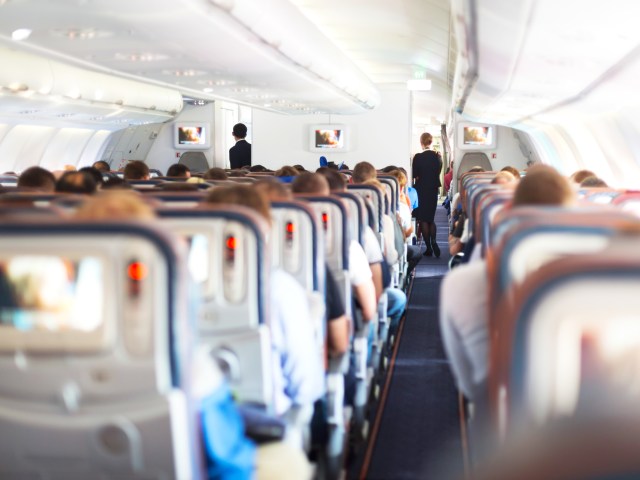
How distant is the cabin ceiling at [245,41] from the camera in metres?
6.64

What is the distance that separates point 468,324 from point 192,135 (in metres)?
25.5

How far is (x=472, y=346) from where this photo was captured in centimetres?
357

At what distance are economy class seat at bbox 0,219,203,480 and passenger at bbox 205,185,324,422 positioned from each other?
1291 millimetres

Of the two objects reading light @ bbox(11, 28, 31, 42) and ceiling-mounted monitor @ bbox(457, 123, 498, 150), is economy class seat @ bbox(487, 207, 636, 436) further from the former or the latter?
ceiling-mounted monitor @ bbox(457, 123, 498, 150)

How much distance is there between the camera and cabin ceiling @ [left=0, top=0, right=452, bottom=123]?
6637mm

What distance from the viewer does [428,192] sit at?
52.1 ft

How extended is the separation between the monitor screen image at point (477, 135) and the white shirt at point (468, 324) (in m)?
21.8

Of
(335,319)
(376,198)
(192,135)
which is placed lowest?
(335,319)

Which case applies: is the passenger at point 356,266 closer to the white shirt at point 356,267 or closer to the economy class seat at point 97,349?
the white shirt at point 356,267

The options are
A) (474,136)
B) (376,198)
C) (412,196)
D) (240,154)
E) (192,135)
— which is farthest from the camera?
(192,135)

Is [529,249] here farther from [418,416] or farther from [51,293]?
[418,416]

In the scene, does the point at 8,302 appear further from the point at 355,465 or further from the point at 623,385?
the point at 355,465

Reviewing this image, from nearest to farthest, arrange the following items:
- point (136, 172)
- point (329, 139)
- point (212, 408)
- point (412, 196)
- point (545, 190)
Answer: point (212, 408) < point (545, 190) < point (136, 172) < point (412, 196) < point (329, 139)

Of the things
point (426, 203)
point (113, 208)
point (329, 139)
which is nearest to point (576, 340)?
point (113, 208)
